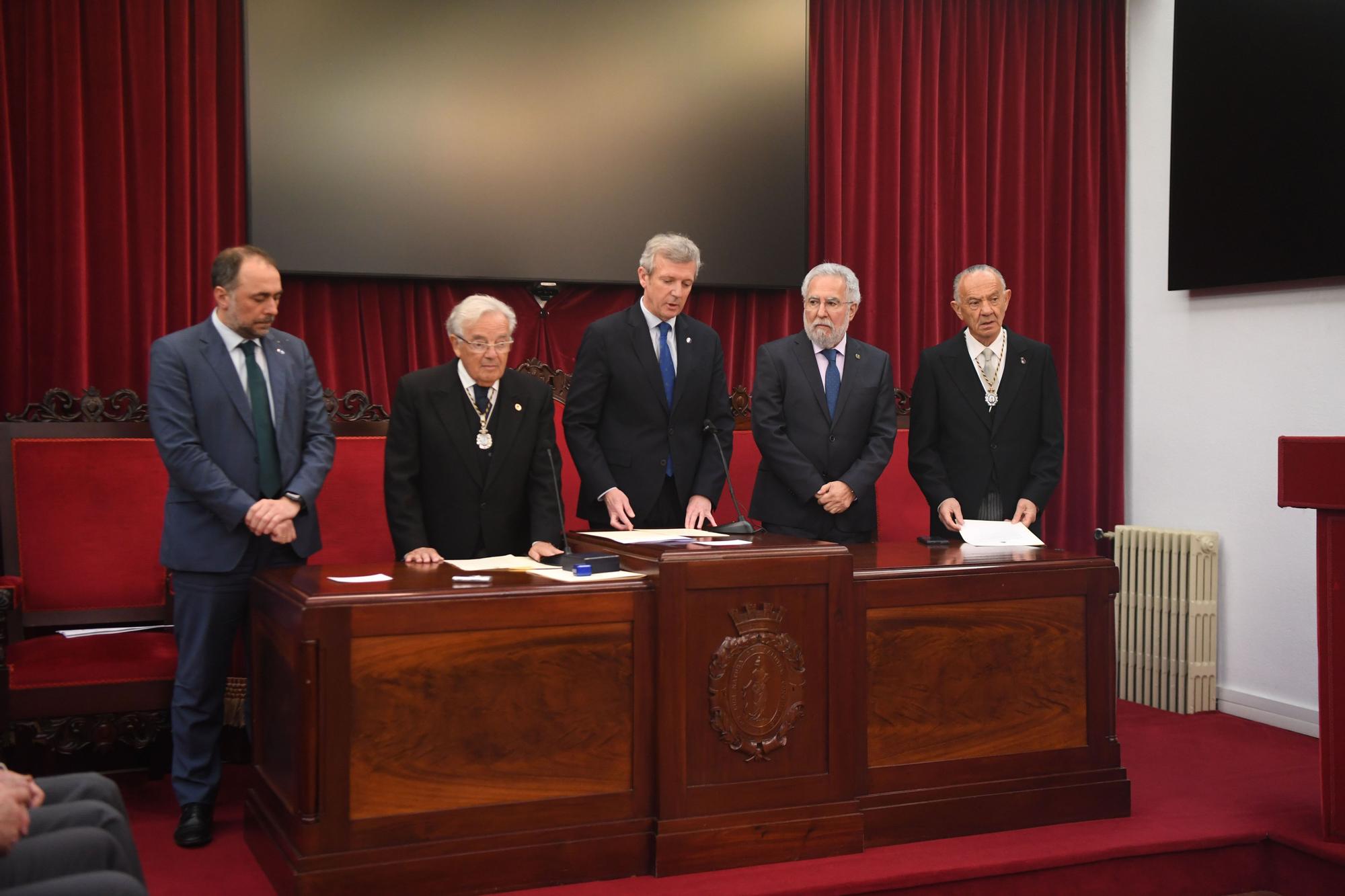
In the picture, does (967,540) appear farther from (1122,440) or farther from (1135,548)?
(1122,440)

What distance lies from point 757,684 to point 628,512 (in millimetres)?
830

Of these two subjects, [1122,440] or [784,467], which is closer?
[784,467]

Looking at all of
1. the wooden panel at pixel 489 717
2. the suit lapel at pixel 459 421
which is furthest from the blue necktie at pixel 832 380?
the wooden panel at pixel 489 717

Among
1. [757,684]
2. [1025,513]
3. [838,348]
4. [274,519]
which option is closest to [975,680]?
[757,684]

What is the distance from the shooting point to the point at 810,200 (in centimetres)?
525

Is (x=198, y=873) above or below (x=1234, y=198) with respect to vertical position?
below

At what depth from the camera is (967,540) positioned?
367 cm

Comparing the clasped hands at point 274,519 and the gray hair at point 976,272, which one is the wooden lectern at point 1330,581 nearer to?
the gray hair at point 976,272

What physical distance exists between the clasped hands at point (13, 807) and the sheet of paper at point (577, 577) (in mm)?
1223

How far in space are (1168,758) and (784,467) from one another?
172cm

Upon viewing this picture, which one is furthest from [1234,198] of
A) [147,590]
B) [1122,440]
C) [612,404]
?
[147,590]

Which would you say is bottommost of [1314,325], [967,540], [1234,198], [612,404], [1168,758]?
[1168,758]

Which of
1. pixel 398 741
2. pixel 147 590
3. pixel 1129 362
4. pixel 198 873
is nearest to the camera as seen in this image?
pixel 398 741

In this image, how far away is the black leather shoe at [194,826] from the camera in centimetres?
313
